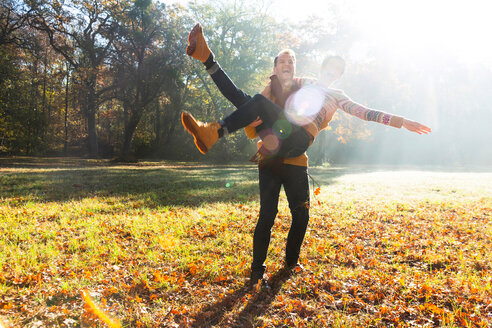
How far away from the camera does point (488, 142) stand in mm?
41031

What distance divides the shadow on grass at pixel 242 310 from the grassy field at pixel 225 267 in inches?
0.5

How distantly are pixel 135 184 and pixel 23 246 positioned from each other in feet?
Answer: 20.0

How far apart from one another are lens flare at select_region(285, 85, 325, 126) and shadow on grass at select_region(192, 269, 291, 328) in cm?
169

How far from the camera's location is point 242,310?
8.79 feet

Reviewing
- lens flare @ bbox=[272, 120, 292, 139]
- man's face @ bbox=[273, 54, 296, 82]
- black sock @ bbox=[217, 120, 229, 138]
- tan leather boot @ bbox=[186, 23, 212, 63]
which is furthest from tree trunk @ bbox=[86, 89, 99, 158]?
lens flare @ bbox=[272, 120, 292, 139]

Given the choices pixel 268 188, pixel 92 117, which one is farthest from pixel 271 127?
pixel 92 117

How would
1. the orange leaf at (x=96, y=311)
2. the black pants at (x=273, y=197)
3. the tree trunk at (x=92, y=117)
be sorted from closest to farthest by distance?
the orange leaf at (x=96, y=311)
the black pants at (x=273, y=197)
the tree trunk at (x=92, y=117)

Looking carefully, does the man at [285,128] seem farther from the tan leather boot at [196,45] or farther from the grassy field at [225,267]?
the grassy field at [225,267]

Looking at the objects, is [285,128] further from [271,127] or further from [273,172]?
[273,172]

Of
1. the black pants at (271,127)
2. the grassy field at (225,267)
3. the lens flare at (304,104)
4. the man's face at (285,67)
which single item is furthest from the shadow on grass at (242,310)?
the man's face at (285,67)

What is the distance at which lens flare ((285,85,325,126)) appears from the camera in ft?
9.34

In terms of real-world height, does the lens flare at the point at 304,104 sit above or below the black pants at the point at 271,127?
above

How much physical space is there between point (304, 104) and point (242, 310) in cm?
202

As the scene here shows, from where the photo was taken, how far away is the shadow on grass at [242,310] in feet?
8.22
